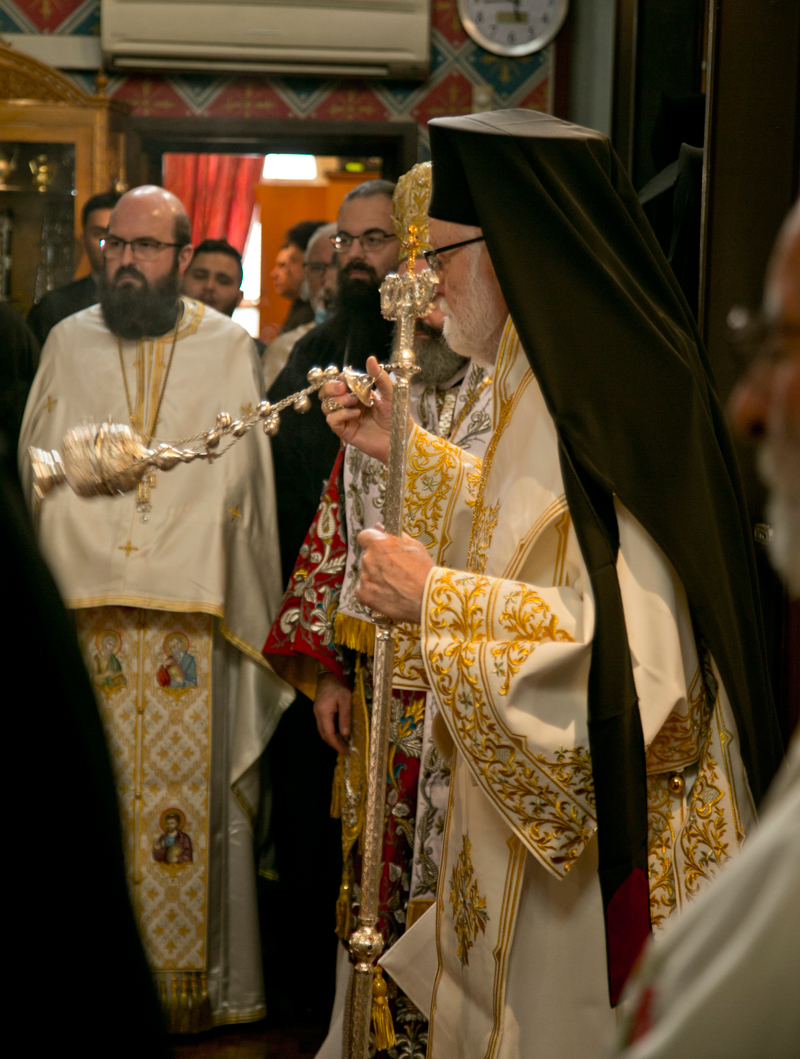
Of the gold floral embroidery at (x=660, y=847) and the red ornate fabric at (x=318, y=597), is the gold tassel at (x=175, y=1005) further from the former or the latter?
the gold floral embroidery at (x=660, y=847)

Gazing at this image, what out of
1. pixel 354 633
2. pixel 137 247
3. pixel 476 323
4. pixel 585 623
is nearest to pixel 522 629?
pixel 585 623

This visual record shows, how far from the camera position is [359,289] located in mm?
3463

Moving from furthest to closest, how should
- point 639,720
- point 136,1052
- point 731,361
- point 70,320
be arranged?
1. point 70,320
2. point 731,361
3. point 639,720
4. point 136,1052

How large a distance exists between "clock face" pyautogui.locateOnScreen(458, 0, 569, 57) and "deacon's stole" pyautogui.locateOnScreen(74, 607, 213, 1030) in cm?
392

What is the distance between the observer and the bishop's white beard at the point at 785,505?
782 mm

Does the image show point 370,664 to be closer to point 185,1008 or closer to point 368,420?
point 368,420

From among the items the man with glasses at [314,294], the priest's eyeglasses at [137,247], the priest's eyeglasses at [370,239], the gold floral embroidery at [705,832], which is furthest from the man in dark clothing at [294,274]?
the gold floral embroidery at [705,832]

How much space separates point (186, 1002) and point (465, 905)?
1.65 metres

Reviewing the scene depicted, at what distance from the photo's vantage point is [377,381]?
2.23m

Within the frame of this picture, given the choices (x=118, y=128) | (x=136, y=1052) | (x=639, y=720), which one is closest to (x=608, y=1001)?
(x=639, y=720)

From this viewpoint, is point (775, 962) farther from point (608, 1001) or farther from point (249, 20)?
point (249, 20)

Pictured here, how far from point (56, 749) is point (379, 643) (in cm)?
106

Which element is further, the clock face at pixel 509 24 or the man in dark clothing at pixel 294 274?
the clock face at pixel 509 24

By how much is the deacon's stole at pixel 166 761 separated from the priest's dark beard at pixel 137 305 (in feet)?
2.72
